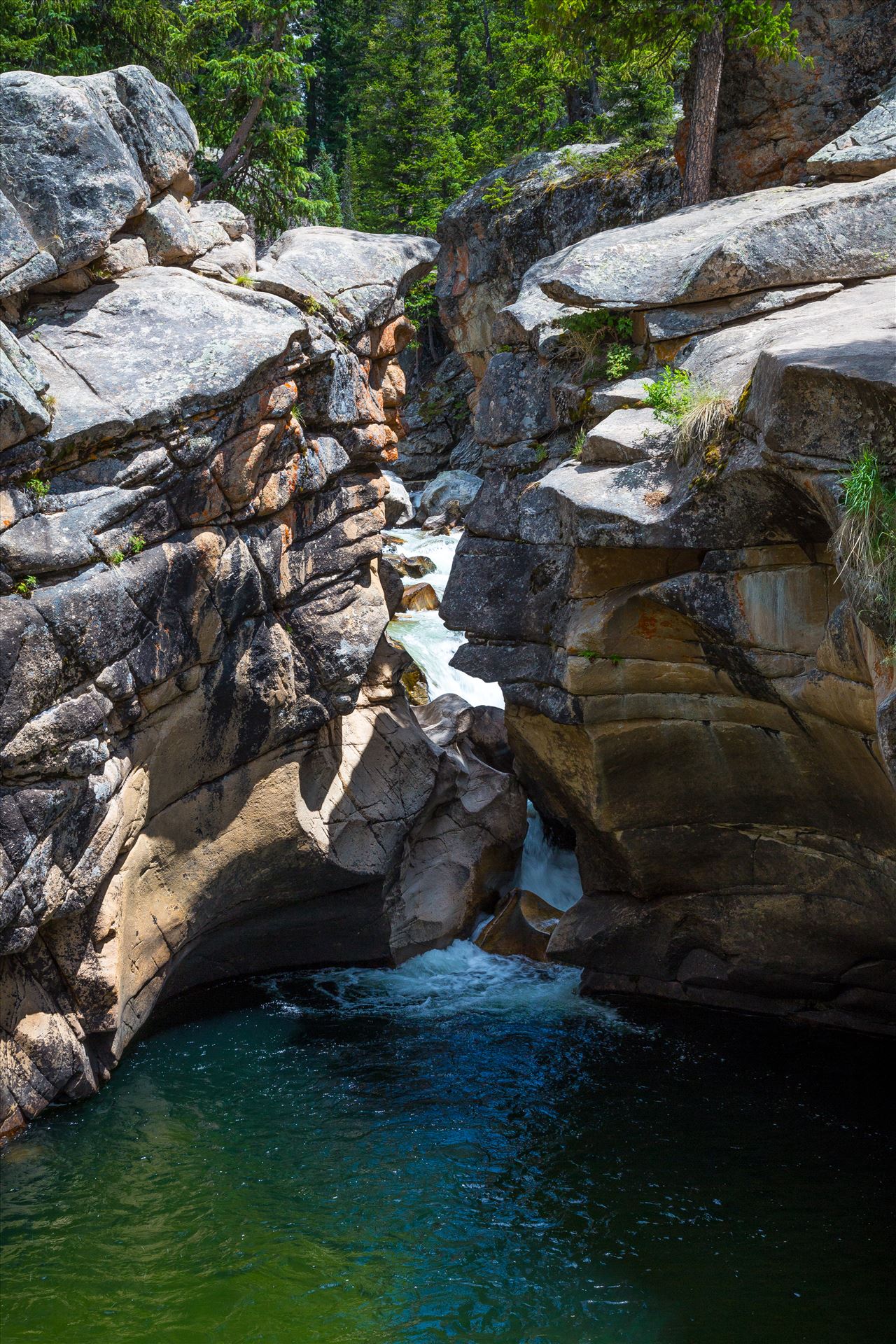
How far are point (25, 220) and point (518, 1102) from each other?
12018 mm

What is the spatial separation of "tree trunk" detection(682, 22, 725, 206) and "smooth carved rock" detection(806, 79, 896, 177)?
115 inches

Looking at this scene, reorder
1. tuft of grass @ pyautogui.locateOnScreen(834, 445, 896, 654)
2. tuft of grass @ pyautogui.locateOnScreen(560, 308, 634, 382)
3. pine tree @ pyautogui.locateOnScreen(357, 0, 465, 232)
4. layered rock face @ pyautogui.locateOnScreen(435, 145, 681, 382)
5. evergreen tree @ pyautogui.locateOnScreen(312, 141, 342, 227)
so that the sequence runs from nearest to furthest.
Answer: tuft of grass @ pyautogui.locateOnScreen(834, 445, 896, 654) < tuft of grass @ pyautogui.locateOnScreen(560, 308, 634, 382) < layered rock face @ pyautogui.locateOnScreen(435, 145, 681, 382) < pine tree @ pyautogui.locateOnScreen(357, 0, 465, 232) < evergreen tree @ pyautogui.locateOnScreen(312, 141, 342, 227)

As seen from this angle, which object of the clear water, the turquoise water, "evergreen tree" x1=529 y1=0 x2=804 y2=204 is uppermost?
"evergreen tree" x1=529 y1=0 x2=804 y2=204

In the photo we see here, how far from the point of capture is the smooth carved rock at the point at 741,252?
513 inches

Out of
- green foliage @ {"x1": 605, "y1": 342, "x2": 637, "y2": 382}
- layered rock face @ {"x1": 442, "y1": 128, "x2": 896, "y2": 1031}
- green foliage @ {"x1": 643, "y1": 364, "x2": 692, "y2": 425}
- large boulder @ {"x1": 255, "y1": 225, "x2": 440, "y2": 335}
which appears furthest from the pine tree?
green foliage @ {"x1": 643, "y1": 364, "x2": 692, "y2": 425}

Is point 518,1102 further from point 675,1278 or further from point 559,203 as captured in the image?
point 559,203

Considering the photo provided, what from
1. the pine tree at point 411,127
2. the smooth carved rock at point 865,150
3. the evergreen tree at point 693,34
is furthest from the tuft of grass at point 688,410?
the pine tree at point 411,127

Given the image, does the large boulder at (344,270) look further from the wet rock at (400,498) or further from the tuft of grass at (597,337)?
the wet rock at (400,498)

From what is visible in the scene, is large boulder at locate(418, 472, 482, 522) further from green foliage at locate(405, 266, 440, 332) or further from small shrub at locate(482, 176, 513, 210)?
green foliage at locate(405, 266, 440, 332)

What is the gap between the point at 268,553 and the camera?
14.9 meters

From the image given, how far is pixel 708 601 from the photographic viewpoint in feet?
40.7

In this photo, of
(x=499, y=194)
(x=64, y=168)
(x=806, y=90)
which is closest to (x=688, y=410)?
(x=64, y=168)

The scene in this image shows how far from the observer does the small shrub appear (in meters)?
28.4

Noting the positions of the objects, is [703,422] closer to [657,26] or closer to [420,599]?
[657,26]
